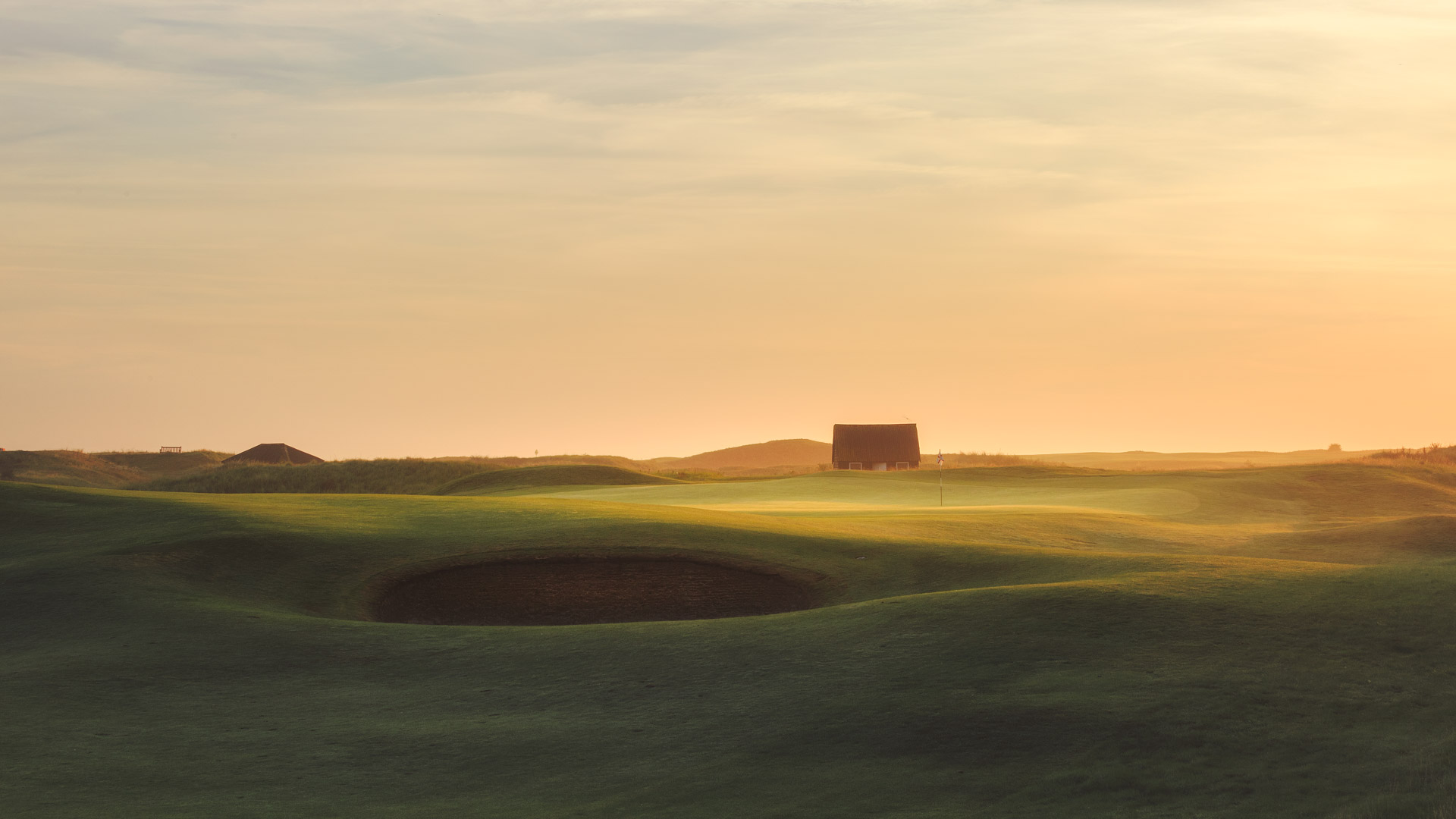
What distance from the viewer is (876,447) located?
302ft

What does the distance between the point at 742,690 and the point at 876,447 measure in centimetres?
7762

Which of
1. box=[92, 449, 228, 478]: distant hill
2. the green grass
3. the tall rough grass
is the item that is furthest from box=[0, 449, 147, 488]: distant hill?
the tall rough grass

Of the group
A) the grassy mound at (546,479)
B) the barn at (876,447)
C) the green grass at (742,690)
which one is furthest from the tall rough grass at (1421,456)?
the green grass at (742,690)

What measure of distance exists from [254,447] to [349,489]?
37.9 meters

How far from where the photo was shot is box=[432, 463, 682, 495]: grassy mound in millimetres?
59188

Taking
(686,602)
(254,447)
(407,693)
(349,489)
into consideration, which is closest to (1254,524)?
(686,602)

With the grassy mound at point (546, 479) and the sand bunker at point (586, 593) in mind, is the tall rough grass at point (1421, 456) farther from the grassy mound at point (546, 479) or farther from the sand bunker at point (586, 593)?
the sand bunker at point (586, 593)

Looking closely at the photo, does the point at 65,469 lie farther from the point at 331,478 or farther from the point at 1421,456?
the point at 1421,456

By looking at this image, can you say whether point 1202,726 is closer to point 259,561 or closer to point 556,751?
point 556,751

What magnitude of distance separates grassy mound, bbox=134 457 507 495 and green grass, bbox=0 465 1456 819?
44273mm

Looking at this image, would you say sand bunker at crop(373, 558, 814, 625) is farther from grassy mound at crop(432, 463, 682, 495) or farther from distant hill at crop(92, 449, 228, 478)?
distant hill at crop(92, 449, 228, 478)

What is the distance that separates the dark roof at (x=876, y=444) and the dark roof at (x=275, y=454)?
4375cm

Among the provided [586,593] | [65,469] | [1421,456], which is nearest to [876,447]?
[1421,456]

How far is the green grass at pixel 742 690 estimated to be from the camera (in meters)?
11.8
